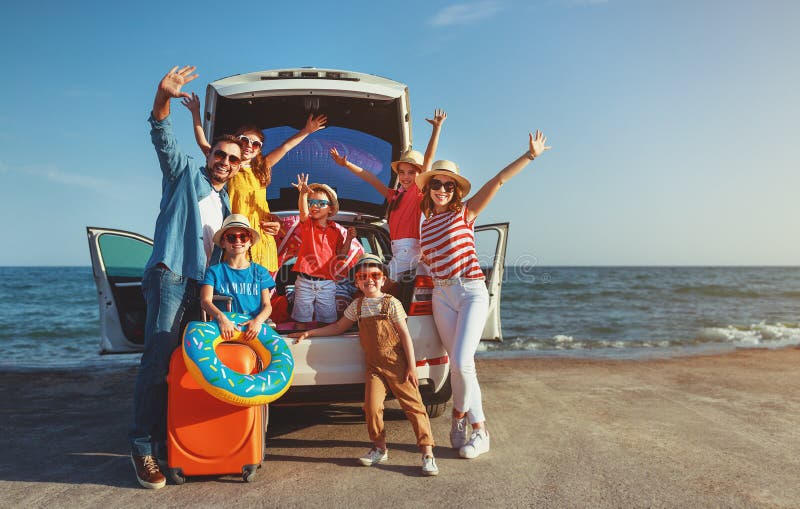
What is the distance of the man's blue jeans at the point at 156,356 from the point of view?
3.38 m

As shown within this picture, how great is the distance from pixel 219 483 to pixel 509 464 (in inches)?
72.2

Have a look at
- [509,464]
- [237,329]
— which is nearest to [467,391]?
[509,464]

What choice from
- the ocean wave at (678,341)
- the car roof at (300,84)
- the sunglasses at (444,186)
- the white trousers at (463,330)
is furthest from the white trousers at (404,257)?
the ocean wave at (678,341)

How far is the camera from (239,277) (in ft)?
11.7

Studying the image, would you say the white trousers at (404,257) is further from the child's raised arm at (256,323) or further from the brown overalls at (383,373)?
the child's raised arm at (256,323)

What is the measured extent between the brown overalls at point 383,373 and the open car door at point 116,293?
1929 mm

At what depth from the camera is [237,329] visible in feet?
10.9

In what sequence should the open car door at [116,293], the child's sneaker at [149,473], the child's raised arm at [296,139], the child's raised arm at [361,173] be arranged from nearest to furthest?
1. the child's sneaker at [149,473]
2. the open car door at [116,293]
3. the child's raised arm at [296,139]
4. the child's raised arm at [361,173]

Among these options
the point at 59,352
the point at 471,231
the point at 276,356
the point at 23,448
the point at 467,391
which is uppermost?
the point at 471,231

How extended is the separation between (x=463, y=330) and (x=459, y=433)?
0.74 m

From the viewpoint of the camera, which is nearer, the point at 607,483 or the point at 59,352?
the point at 607,483

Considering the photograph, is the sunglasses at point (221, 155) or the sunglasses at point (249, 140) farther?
the sunglasses at point (249, 140)

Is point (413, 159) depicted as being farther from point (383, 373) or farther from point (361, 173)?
point (383, 373)

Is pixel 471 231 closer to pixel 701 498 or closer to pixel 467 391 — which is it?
pixel 467 391
